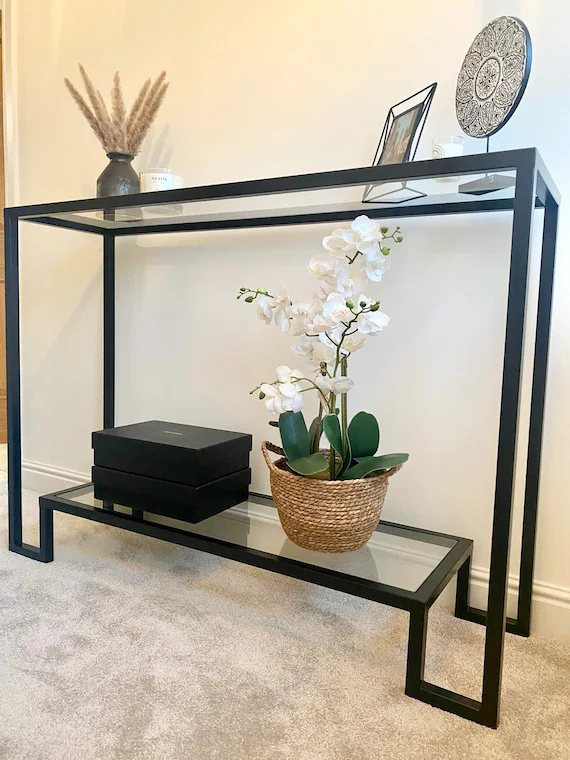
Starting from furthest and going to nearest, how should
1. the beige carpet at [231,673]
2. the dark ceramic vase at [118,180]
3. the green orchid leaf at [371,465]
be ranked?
1. the dark ceramic vase at [118,180]
2. the green orchid leaf at [371,465]
3. the beige carpet at [231,673]

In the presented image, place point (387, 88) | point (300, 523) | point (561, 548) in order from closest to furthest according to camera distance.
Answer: point (300, 523), point (561, 548), point (387, 88)

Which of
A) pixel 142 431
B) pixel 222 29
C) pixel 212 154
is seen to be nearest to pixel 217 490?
pixel 142 431

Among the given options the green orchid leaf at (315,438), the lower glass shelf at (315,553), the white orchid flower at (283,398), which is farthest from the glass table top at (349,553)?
the white orchid flower at (283,398)

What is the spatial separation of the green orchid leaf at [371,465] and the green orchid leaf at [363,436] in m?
0.03

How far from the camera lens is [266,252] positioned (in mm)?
1604

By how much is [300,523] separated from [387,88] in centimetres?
101

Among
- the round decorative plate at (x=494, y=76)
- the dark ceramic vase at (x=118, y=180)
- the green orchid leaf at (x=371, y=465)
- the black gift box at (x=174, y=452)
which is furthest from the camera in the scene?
the dark ceramic vase at (x=118, y=180)

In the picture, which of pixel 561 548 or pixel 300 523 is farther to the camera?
pixel 561 548

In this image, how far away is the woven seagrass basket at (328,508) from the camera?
1.15 m

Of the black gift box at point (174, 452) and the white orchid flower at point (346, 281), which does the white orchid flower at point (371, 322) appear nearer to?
the white orchid flower at point (346, 281)

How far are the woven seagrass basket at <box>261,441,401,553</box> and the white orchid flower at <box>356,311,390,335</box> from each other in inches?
11.2

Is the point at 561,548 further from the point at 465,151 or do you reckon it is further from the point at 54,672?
the point at 54,672

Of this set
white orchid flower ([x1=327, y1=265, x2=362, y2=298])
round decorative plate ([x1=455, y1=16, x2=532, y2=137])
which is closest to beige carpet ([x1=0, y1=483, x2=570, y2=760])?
white orchid flower ([x1=327, y1=265, x2=362, y2=298])

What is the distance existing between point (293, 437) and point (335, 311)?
280 millimetres
